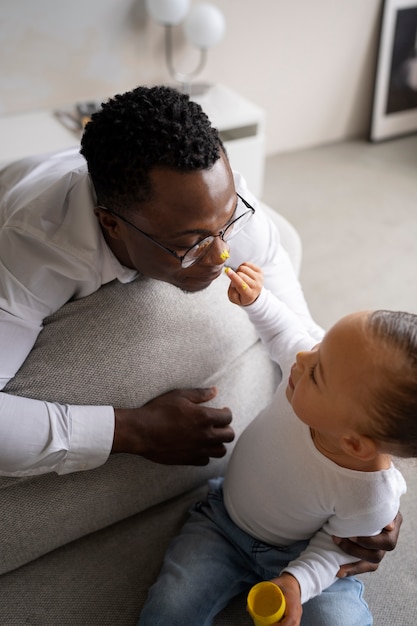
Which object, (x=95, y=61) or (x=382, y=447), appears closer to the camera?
(x=382, y=447)

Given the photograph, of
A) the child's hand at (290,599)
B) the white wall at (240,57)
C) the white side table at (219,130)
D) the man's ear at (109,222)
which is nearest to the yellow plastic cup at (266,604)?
the child's hand at (290,599)

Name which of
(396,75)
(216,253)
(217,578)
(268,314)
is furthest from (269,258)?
(396,75)

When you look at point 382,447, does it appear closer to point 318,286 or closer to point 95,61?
point 318,286

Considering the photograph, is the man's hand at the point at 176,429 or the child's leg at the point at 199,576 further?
the man's hand at the point at 176,429

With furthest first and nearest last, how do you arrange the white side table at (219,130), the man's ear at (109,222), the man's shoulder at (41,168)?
the white side table at (219,130) → the man's shoulder at (41,168) → the man's ear at (109,222)

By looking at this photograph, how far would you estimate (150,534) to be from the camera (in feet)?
3.80

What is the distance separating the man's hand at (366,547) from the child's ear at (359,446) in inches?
7.4

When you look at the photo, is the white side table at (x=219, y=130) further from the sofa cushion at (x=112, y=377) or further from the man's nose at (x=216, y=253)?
the man's nose at (x=216, y=253)

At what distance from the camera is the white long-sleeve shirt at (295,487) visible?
931 millimetres

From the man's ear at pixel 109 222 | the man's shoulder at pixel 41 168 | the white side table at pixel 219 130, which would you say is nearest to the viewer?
the man's ear at pixel 109 222

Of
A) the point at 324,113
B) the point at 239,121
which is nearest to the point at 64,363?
the point at 239,121

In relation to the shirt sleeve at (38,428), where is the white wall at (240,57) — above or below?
above

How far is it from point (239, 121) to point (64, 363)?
1.53m

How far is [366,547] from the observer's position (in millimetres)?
975
